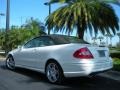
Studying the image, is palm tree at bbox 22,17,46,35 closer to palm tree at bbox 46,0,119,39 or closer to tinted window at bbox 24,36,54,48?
palm tree at bbox 46,0,119,39

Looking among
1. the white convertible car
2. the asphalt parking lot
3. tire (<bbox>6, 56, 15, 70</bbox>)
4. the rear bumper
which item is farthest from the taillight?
tire (<bbox>6, 56, 15, 70</bbox>)

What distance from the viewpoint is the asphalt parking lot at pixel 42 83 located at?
935 cm

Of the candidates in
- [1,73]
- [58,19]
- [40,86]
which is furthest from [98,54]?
[58,19]

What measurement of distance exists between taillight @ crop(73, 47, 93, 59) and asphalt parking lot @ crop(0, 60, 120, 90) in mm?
851

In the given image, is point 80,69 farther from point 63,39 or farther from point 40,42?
point 40,42

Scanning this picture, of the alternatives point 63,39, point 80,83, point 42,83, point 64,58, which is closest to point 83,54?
point 64,58

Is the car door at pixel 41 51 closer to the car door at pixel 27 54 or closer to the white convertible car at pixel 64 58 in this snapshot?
the white convertible car at pixel 64 58

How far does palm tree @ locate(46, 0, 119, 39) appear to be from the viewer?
2400cm

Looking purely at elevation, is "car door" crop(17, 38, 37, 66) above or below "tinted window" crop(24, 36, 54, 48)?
below

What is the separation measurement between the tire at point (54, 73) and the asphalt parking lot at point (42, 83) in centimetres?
17

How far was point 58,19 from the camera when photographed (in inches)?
982

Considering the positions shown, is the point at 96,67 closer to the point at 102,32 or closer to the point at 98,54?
the point at 98,54

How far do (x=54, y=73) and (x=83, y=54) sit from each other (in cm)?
110

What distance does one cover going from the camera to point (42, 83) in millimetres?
9992
